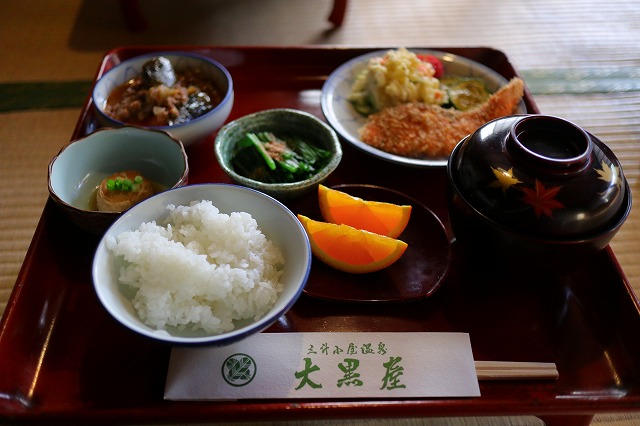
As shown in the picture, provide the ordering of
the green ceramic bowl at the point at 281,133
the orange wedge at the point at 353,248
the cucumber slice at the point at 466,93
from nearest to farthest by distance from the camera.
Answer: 1. the orange wedge at the point at 353,248
2. the green ceramic bowl at the point at 281,133
3. the cucumber slice at the point at 466,93

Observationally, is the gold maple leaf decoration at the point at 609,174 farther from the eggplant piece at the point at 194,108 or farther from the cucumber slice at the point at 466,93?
the eggplant piece at the point at 194,108

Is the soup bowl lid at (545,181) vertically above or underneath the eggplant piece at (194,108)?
above

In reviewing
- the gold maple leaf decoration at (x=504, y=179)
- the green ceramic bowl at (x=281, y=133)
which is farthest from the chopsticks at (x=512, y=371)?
the green ceramic bowl at (x=281, y=133)

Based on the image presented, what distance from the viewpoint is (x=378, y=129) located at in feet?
6.09

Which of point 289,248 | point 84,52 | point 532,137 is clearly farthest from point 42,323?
point 84,52

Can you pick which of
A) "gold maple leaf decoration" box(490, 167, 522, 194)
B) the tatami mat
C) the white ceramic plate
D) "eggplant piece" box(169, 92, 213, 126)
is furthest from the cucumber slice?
"eggplant piece" box(169, 92, 213, 126)

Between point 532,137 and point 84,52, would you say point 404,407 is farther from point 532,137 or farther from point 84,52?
point 84,52

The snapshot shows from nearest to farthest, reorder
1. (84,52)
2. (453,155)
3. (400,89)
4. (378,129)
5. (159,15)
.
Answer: (453,155) → (378,129) → (400,89) → (84,52) → (159,15)

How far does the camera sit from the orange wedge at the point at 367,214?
1.42m

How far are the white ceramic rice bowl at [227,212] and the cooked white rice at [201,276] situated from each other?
23 millimetres

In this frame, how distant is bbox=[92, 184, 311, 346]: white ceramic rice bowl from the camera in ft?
3.36

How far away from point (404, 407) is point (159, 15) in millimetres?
3027

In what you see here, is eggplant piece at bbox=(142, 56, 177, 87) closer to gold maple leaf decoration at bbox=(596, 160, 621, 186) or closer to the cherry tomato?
the cherry tomato

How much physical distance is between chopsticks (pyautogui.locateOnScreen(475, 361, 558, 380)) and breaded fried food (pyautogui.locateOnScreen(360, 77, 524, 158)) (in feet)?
2.77
